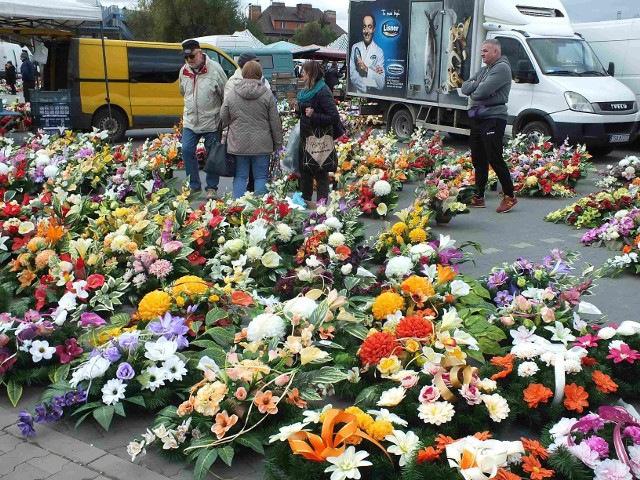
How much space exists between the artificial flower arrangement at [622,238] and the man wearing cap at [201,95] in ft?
13.1

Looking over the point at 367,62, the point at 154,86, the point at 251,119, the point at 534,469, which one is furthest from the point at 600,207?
the point at 154,86

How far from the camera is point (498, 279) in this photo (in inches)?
179

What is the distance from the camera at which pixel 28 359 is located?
3871mm

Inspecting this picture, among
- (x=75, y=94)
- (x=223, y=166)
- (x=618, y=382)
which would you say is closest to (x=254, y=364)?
(x=618, y=382)

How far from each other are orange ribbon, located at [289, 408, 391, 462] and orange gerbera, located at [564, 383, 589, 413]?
99cm

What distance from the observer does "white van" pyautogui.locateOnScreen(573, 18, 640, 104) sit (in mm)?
13758

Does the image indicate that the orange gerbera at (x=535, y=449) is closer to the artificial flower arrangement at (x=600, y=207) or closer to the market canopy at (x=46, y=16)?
the artificial flower arrangement at (x=600, y=207)

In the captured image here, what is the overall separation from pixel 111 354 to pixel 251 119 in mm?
4250

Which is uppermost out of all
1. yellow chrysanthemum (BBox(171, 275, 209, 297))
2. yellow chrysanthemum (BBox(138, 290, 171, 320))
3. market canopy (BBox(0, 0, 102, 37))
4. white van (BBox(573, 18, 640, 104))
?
market canopy (BBox(0, 0, 102, 37))

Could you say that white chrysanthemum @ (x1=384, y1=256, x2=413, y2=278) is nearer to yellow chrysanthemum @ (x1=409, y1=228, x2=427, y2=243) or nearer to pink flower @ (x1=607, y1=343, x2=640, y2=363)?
A: yellow chrysanthemum @ (x1=409, y1=228, x2=427, y2=243)

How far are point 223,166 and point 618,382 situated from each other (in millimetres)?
4923

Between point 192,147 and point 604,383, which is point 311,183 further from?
point 604,383

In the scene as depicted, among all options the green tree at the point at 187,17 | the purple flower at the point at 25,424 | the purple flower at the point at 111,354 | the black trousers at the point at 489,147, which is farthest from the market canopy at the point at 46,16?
the green tree at the point at 187,17

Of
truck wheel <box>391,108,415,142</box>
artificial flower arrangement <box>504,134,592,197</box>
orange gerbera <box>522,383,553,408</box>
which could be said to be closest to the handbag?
artificial flower arrangement <box>504,134,592,197</box>
